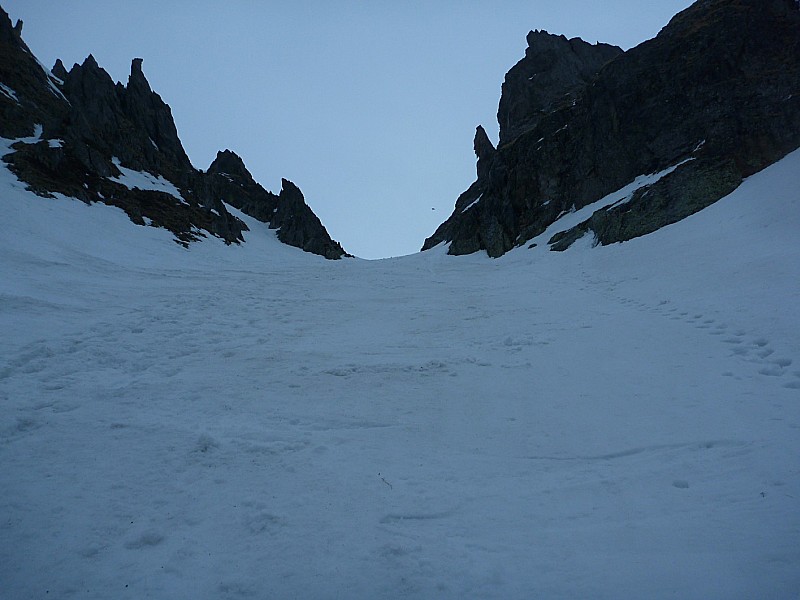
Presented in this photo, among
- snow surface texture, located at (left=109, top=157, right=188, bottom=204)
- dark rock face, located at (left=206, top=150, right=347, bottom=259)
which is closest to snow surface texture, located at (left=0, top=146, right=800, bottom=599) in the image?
snow surface texture, located at (left=109, top=157, right=188, bottom=204)

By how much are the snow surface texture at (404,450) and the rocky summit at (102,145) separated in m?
27.1

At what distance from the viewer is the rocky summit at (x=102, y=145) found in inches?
1314

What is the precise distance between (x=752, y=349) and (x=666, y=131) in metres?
34.1

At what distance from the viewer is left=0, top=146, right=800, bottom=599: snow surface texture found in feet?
11.4

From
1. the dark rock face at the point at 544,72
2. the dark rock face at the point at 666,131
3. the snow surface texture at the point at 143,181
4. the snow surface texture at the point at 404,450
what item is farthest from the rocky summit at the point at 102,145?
the dark rock face at the point at 544,72

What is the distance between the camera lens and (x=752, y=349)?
24.9 ft

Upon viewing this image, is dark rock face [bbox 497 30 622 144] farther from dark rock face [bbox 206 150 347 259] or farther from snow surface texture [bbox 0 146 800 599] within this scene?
snow surface texture [bbox 0 146 800 599]

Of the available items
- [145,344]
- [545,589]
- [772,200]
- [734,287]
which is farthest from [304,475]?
[772,200]

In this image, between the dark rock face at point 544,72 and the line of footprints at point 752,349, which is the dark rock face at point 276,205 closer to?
the dark rock face at point 544,72

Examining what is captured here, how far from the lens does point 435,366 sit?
27.6 feet

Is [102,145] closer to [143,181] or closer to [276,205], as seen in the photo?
[143,181]

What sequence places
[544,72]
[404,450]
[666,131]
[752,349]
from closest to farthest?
1. [404,450]
2. [752,349]
3. [666,131]
4. [544,72]

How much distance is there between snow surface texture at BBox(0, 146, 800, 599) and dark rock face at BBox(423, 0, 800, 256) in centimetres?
1763

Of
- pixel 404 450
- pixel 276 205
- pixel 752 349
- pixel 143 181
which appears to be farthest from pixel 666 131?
pixel 276 205
